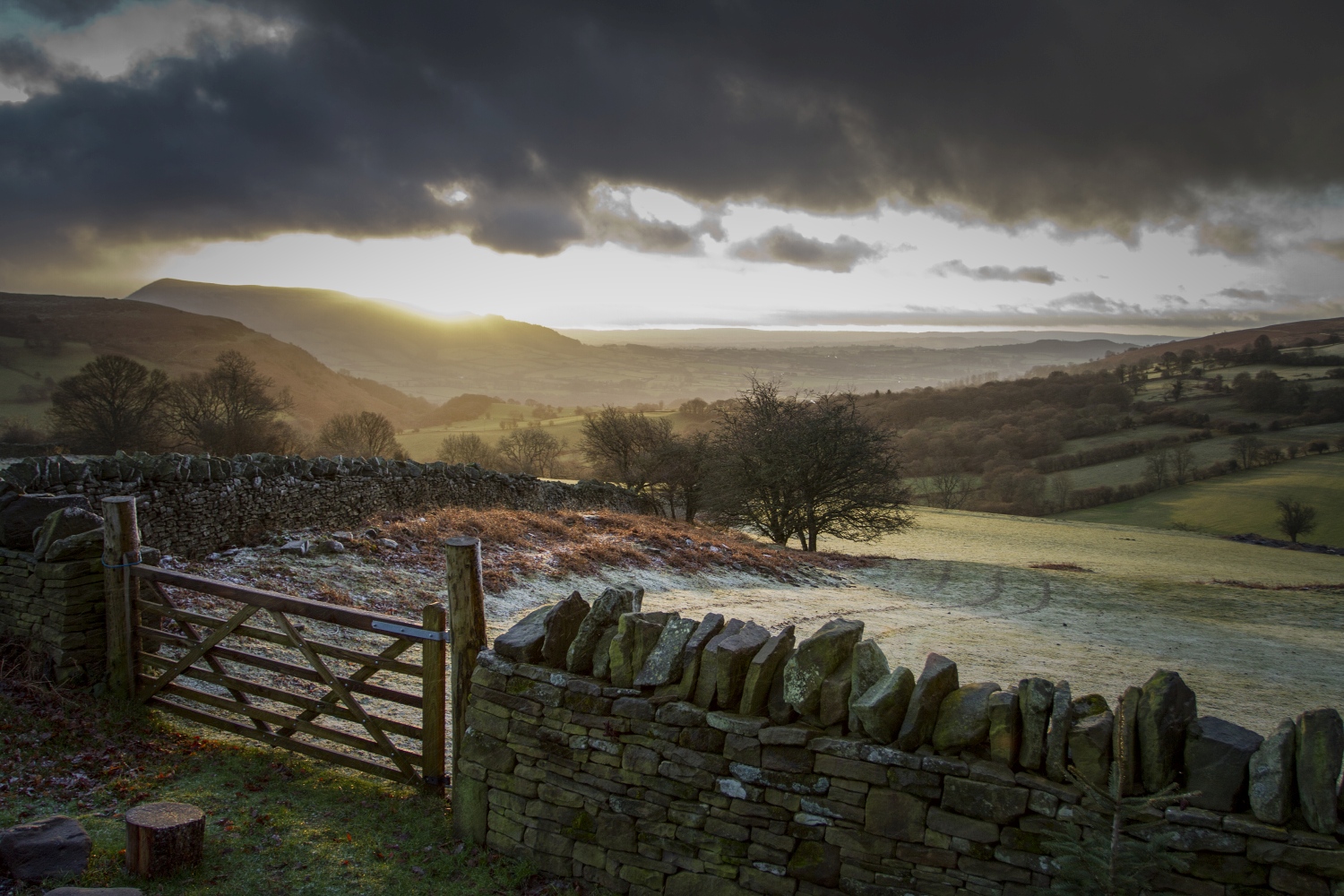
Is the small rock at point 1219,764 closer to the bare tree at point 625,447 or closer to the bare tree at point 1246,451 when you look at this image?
the bare tree at point 625,447

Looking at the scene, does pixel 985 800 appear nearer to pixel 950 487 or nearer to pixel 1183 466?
pixel 950 487

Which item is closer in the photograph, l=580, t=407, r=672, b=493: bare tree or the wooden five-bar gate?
the wooden five-bar gate

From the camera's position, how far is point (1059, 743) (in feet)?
11.8

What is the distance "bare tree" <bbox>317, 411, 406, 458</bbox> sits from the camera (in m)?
51.0

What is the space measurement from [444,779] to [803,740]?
142 inches

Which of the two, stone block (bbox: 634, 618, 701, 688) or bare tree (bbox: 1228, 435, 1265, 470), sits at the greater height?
stone block (bbox: 634, 618, 701, 688)

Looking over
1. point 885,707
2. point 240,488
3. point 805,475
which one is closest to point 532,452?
point 805,475

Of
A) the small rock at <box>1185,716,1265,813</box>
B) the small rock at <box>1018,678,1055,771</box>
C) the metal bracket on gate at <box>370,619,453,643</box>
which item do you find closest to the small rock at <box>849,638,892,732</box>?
the small rock at <box>1018,678,1055,771</box>

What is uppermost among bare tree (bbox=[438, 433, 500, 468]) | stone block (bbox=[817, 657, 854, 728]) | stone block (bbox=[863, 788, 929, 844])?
stone block (bbox=[817, 657, 854, 728])

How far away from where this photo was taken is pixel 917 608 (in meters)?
A: 19.0

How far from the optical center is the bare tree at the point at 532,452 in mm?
61625

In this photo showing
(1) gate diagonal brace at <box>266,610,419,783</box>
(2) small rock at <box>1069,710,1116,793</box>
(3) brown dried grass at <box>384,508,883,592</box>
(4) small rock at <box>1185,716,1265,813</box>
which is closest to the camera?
(4) small rock at <box>1185,716,1265,813</box>

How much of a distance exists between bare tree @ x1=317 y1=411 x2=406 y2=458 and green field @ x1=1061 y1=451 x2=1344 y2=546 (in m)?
54.7

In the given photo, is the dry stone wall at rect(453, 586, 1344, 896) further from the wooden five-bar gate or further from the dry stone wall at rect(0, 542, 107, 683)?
the dry stone wall at rect(0, 542, 107, 683)
